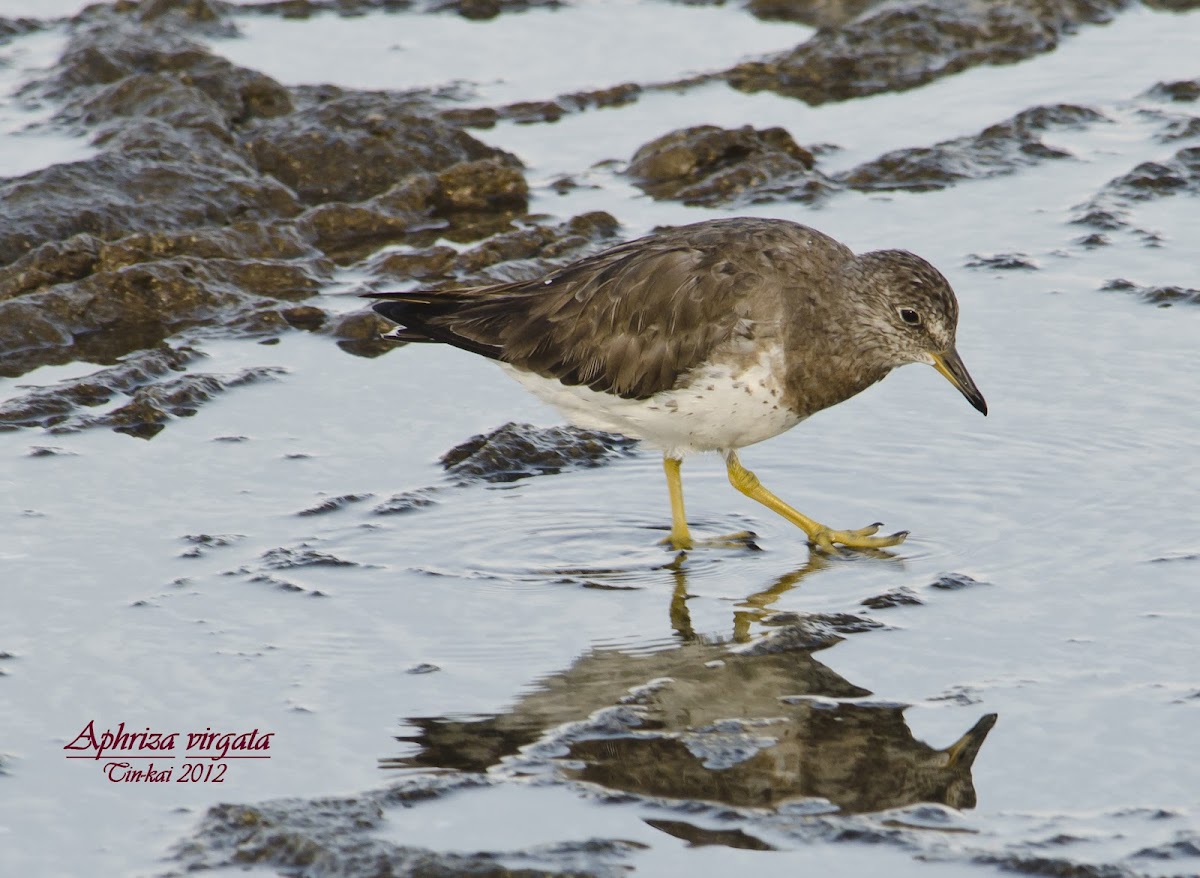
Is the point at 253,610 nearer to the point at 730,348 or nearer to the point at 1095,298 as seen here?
the point at 730,348

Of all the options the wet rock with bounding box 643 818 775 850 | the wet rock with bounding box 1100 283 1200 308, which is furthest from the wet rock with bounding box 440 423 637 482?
the wet rock with bounding box 1100 283 1200 308

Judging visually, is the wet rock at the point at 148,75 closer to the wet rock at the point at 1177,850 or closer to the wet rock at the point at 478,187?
the wet rock at the point at 478,187

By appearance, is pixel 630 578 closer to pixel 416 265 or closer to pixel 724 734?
pixel 724 734

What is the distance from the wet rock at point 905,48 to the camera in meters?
14.0

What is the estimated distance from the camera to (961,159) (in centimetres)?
1213

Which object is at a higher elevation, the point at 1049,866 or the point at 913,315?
the point at 913,315

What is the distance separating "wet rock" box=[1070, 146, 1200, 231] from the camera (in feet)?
36.3

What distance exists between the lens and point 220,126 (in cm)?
1222

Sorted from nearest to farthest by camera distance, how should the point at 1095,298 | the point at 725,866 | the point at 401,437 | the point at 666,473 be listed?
the point at 725,866
the point at 666,473
the point at 401,437
the point at 1095,298

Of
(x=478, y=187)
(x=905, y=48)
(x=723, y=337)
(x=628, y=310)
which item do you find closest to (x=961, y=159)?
(x=905, y=48)

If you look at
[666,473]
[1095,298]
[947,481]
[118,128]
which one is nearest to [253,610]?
[666,473]

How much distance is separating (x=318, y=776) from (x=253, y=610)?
1465mm

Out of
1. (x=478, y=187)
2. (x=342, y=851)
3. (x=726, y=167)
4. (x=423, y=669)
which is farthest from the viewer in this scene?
(x=726, y=167)

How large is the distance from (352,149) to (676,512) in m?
5.54
